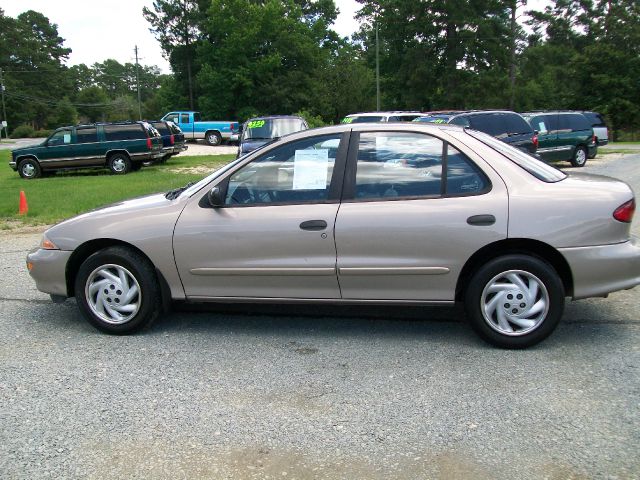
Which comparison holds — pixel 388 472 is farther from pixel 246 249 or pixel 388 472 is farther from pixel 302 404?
pixel 246 249

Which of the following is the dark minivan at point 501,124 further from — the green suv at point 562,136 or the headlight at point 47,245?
the headlight at point 47,245

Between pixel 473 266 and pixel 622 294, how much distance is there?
2.15 metres

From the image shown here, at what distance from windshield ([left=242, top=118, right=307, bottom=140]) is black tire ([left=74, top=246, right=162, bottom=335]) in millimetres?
13236

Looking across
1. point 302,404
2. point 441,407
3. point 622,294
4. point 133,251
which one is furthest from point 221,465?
point 622,294

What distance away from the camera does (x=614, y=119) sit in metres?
49.2

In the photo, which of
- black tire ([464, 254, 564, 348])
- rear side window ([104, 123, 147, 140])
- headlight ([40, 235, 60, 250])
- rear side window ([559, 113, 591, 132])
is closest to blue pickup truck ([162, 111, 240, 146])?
rear side window ([104, 123, 147, 140])

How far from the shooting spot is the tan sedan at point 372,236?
426 cm

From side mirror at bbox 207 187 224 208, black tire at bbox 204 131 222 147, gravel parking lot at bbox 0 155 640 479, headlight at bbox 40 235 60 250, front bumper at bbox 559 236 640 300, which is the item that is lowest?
gravel parking lot at bbox 0 155 640 479

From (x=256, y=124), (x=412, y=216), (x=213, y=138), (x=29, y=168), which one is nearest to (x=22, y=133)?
(x=213, y=138)

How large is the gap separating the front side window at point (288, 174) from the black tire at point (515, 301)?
1.38 m

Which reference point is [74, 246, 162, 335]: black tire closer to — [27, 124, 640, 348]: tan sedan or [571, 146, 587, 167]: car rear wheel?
[27, 124, 640, 348]: tan sedan

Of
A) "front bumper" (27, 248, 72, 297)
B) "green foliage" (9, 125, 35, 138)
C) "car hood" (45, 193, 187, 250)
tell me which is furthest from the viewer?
"green foliage" (9, 125, 35, 138)

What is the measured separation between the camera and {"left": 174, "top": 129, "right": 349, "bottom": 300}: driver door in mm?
4480

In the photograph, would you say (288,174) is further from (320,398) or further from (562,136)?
(562,136)
